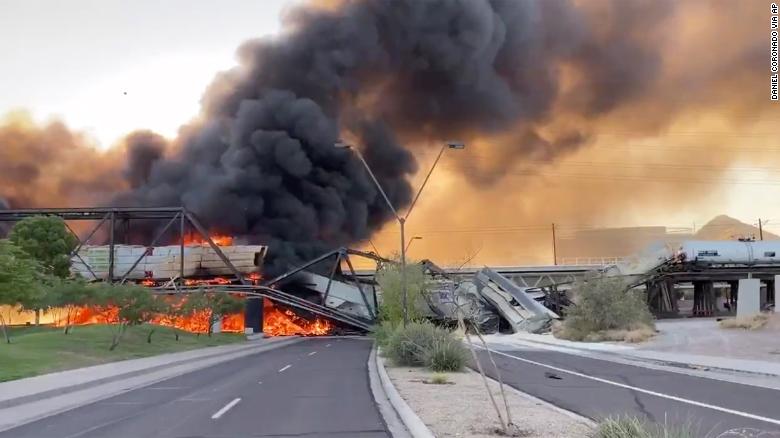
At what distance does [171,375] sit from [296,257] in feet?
158

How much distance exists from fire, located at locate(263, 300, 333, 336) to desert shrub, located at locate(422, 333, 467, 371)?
49.0m

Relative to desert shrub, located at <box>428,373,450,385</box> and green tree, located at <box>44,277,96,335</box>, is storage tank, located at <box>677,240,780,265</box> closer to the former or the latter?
green tree, located at <box>44,277,96,335</box>

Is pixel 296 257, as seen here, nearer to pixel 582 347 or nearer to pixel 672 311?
pixel 672 311

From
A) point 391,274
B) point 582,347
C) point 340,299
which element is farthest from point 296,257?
point 582,347

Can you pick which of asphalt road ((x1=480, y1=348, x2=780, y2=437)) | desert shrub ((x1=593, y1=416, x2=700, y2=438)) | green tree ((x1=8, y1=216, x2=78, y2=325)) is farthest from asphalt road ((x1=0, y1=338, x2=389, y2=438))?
green tree ((x1=8, y1=216, x2=78, y2=325))

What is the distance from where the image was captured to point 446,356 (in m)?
17.3

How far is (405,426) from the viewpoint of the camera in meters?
9.13

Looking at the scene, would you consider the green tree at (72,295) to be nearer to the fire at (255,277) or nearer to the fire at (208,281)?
the fire at (208,281)

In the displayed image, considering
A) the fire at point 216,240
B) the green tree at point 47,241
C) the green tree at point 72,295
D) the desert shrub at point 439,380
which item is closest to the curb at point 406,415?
the desert shrub at point 439,380

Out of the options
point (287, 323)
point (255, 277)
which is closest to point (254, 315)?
point (255, 277)

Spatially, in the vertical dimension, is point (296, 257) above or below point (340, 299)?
above

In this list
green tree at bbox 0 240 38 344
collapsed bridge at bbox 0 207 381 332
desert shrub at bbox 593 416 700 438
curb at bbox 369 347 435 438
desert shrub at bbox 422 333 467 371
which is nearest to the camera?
desert shrub at bbox 593 416 700 438

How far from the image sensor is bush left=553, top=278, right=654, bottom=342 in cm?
3769

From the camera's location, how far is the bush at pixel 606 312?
37.7 metres
